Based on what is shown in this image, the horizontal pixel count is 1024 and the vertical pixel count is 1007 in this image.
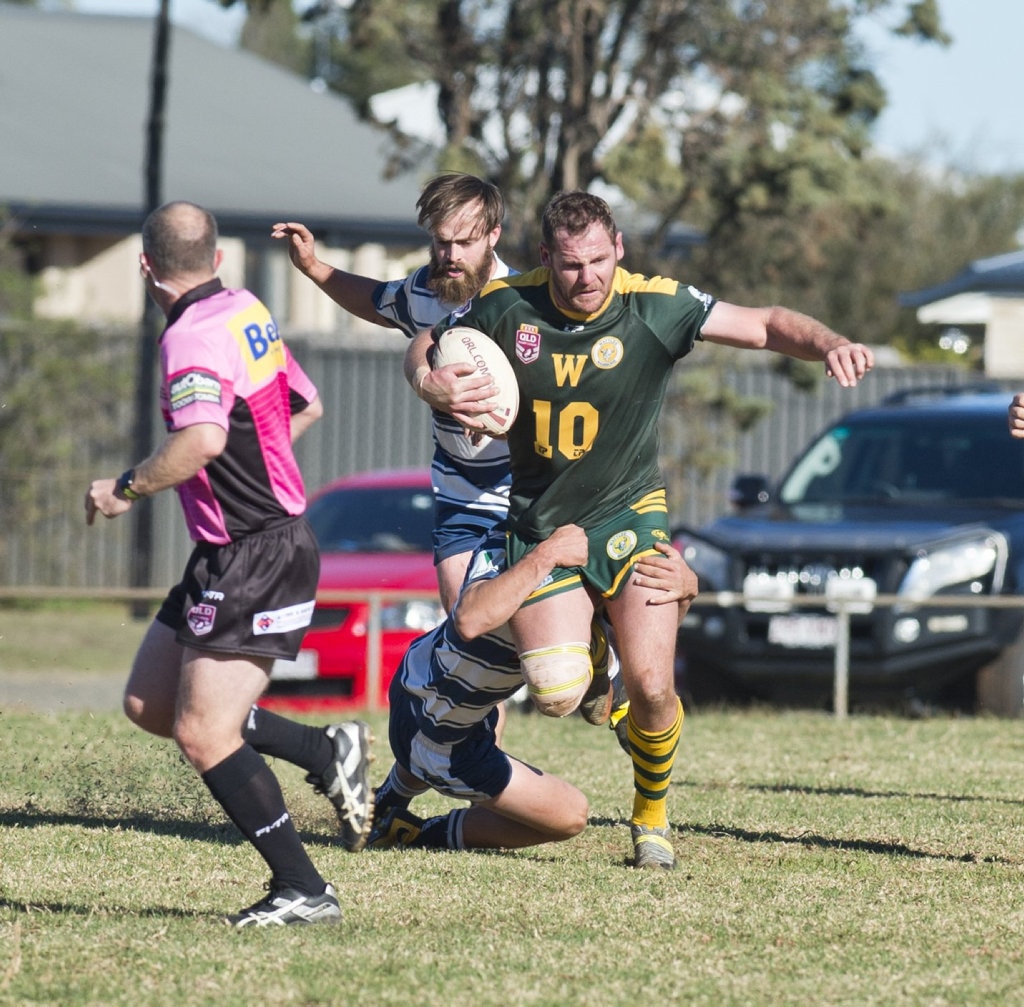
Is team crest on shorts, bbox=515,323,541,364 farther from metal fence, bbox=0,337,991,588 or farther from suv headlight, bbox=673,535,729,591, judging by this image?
metal fence, bbox=0,337,991,588

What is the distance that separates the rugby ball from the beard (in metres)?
0.72

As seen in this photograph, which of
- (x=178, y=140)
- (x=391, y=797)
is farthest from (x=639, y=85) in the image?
(x=391, y=797)

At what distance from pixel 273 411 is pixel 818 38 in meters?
14.8

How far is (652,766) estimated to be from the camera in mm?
6242

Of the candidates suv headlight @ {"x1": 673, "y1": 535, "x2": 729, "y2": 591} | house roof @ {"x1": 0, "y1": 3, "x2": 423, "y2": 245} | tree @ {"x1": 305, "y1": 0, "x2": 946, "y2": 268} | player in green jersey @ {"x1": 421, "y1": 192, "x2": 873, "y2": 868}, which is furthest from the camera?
house roof @ {"x1": 0, "y1": 3, "x2": 423, "y2": 245}

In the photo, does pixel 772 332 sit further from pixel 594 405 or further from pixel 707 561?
pixel 707 561

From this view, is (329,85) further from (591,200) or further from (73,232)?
(591,200)

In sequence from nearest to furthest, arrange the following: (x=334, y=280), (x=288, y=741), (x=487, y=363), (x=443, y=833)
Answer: (x=487, y=363)
(x=288, y=741)
(x=443, y=833)
(x=334, y=280)

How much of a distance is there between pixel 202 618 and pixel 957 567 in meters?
6.92

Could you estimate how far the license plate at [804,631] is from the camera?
11398 millimetres

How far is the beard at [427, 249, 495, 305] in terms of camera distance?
6457 mm

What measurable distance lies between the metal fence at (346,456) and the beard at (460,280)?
546 inches

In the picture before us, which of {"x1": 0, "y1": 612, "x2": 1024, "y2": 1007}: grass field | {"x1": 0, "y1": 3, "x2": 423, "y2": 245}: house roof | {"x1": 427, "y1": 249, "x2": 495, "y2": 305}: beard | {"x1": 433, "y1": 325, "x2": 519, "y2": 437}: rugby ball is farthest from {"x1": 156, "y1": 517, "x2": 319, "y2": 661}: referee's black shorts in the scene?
{"x1": 0, "y1": 3, "x2": 423, "y2": 245}: house roof

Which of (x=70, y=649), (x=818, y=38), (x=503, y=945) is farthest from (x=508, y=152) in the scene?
(x=503, y=945)
